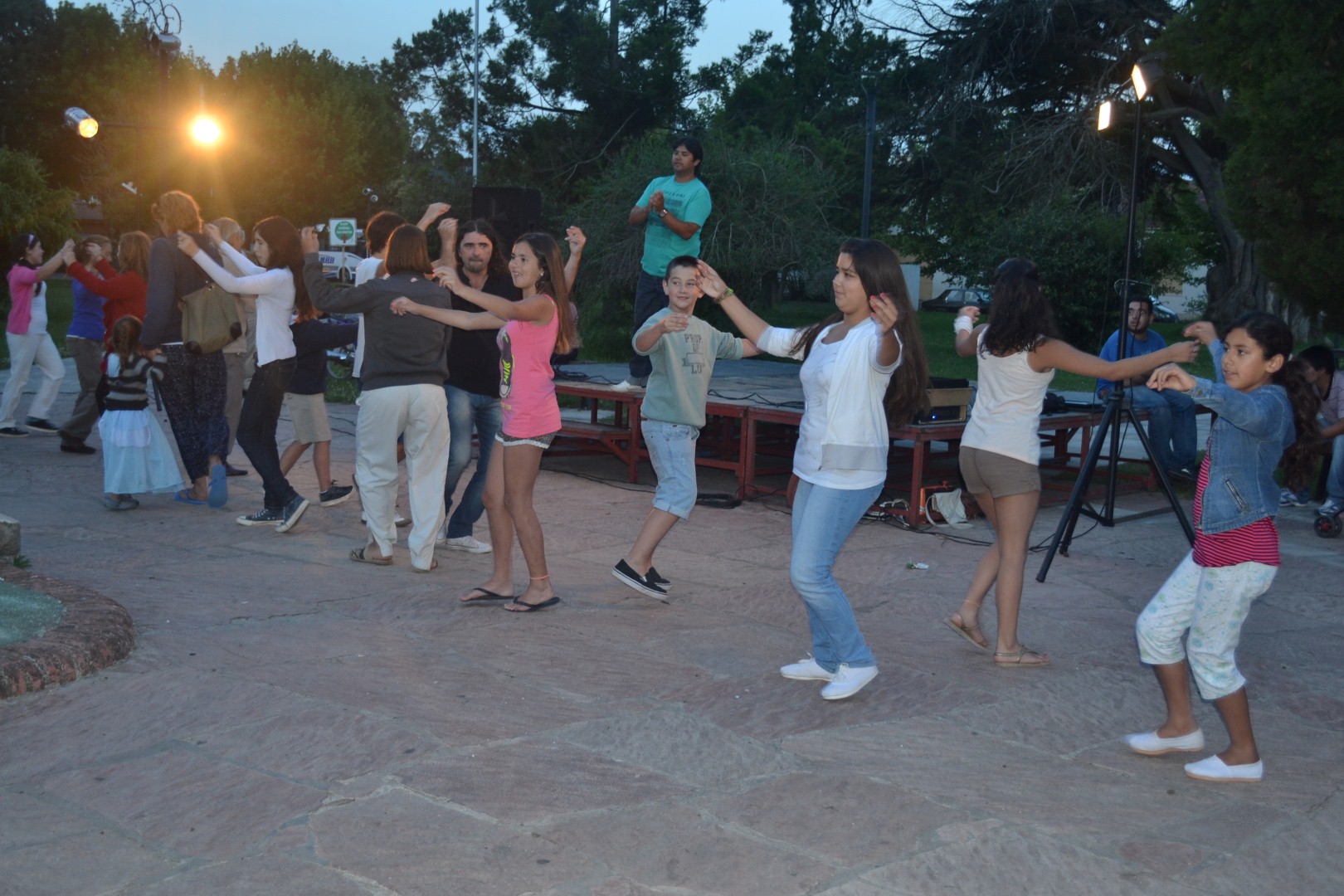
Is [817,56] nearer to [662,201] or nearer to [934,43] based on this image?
[934,43]

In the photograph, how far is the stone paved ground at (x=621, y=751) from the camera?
3480 mm

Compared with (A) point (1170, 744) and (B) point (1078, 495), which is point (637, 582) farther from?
(A) point (1170, 744)

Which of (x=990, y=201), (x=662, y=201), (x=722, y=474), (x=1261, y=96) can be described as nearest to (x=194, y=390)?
(x=662, y=201)

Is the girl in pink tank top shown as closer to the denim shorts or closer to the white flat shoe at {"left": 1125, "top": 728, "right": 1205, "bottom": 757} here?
the denim shorts

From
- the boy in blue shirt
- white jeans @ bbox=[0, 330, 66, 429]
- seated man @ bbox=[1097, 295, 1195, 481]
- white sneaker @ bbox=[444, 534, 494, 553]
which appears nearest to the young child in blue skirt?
white sneaker @ bbox=[444, 534, 494, 553]

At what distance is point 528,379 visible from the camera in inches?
236

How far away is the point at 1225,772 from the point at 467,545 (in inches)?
179

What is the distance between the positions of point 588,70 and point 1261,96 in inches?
1070

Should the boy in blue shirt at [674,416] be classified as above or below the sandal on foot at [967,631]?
above

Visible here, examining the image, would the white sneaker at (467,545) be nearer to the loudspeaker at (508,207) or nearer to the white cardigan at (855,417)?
the white cardigan at (855,417)

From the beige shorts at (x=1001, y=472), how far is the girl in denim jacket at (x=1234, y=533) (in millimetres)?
990

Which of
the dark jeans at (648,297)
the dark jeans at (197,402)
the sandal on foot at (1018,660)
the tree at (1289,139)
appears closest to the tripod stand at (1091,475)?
the sandal on foot at (1018,660)

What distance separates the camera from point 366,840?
356 centimetres

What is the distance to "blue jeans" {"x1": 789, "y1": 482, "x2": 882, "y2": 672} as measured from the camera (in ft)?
15.8
